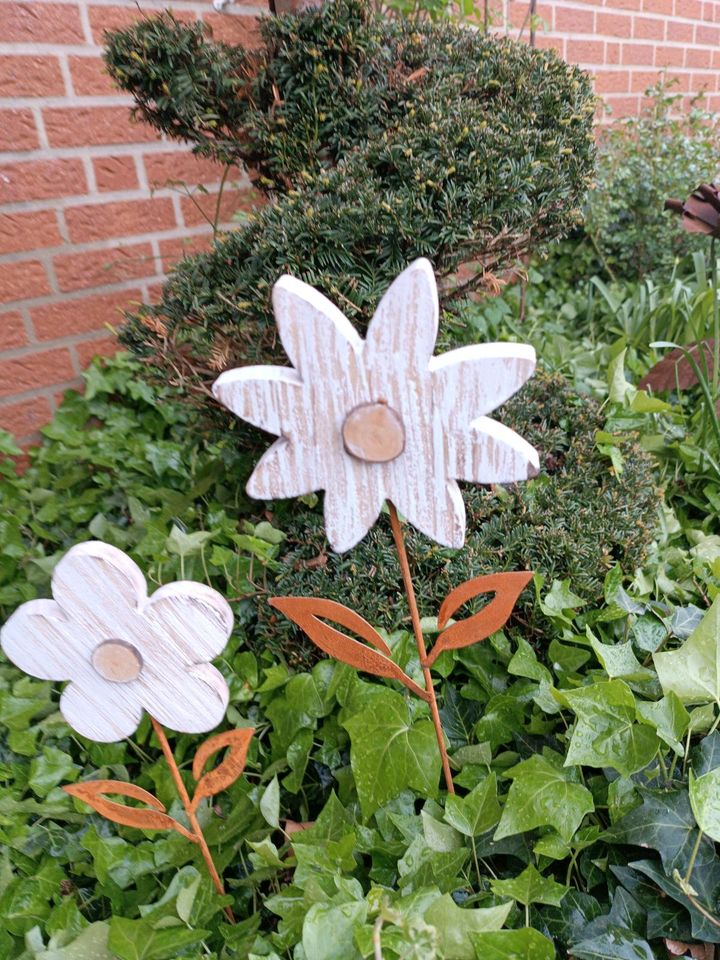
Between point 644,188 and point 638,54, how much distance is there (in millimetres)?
1091

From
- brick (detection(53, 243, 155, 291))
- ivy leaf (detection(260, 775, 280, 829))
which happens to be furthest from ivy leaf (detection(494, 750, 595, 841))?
brick (detection(53, 243, 155, 291))

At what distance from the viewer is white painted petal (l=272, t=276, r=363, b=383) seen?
2.26ft

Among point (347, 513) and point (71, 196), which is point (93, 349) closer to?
point (71, 196)

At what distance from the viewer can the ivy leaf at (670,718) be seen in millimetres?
922

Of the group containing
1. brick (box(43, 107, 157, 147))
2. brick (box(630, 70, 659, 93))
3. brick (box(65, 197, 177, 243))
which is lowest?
Result: brick (box(65, 197, 177, 243))

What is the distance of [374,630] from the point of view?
2.81 feet

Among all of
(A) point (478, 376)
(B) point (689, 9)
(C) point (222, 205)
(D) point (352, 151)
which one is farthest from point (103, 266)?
(B) point (689, 9)

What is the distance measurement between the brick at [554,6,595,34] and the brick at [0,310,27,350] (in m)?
2.62

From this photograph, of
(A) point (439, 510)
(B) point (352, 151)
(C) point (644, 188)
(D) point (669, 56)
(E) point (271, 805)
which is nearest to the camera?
(A) point (439, 510)

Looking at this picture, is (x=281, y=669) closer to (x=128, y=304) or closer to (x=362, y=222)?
(x=362, y=222)

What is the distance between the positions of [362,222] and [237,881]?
108cm

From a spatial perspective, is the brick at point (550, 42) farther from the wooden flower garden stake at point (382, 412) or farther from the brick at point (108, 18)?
the wooden flower garden stake at point (382, 412)

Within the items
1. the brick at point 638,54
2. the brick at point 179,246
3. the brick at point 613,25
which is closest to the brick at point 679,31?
the brick at point 638,54

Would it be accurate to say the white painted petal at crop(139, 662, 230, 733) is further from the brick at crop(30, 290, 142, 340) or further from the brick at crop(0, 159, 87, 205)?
the brick at crop(0, 159, 87, 205)
